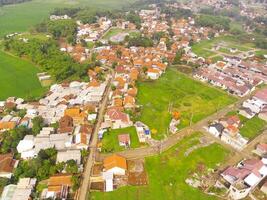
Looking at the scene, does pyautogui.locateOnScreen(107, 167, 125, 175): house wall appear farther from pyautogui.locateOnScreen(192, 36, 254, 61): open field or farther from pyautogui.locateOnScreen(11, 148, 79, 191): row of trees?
pyautogui.locateOnScreen(192, 36, 254, 61): open field

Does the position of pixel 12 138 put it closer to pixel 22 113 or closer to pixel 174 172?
pixel 22 113

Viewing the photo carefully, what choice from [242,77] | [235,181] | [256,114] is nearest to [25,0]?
[242,77]

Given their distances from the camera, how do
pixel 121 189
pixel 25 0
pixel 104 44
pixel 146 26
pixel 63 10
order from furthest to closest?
pixel 25 0 → pixel 63 10 → pixel 146 26 → pixel 104 44 → pixel 121 189

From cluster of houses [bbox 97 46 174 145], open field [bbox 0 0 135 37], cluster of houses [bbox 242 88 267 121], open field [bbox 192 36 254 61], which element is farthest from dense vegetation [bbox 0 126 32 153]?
open field [bbox 0 0 135 37]

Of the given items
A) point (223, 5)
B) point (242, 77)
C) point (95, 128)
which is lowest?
point (223, 5)

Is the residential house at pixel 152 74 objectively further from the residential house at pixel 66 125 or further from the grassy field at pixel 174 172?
the residential house at pixel 66 125

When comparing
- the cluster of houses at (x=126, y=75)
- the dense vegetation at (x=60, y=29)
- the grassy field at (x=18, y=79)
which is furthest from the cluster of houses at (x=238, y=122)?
the dense vegetation at (x=60, y=29)

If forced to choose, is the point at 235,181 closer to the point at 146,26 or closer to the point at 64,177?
the point at 64,177
